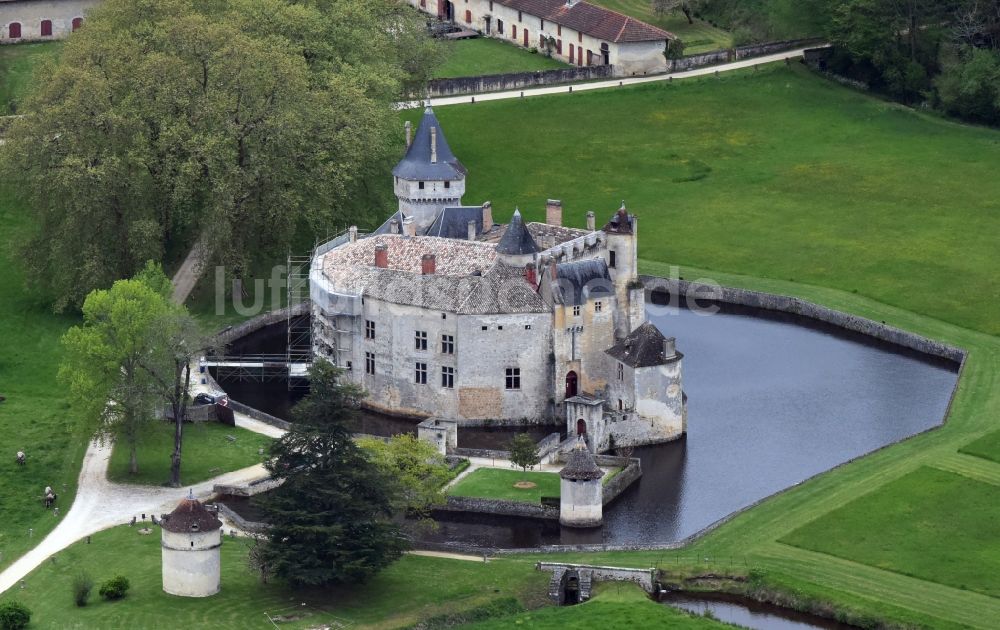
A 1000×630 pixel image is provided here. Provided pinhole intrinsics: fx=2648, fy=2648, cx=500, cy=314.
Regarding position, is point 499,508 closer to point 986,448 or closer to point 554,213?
point 986,448

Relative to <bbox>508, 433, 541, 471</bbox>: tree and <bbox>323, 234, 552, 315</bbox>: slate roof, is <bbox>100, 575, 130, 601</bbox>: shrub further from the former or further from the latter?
<bbox>323, 234, 552, 315</bbox>: slate roof

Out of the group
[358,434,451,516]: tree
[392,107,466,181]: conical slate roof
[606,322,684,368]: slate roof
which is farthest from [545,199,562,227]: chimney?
[358,434,451,516]: tree

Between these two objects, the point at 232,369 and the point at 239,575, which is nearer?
the point at 239,575

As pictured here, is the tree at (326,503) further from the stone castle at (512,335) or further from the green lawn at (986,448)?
the green lawn at (986,448)

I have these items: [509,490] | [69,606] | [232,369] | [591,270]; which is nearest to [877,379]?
[591,270]

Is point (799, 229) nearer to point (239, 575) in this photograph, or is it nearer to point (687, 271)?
point (687, 271)
